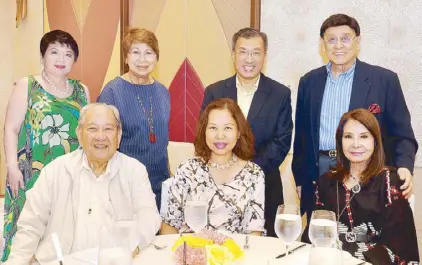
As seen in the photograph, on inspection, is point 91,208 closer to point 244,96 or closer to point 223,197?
point 223,197

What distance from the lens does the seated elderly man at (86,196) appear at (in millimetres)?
2029

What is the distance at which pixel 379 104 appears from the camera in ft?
8.71

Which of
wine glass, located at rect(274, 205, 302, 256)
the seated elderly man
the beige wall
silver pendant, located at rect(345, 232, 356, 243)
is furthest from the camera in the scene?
the beige wall

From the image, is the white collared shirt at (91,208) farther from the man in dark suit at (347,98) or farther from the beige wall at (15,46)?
the beige wall at (15,46)

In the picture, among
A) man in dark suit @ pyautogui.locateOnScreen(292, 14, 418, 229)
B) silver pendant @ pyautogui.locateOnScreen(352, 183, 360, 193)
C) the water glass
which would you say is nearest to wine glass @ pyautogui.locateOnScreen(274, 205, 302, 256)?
the water glass

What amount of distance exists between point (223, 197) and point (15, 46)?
503cm

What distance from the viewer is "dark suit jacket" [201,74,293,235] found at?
111 inches

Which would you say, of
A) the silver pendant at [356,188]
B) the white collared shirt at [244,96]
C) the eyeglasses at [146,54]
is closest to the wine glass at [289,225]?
the silver pendant at [356,188]

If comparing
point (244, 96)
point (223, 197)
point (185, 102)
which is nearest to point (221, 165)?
point (223, 197)

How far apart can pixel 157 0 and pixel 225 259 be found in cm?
344

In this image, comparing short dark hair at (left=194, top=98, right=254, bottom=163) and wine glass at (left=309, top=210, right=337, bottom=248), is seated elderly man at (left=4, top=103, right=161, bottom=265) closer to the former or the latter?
short dark hair at (left=194, top=98, right=254, bottom=163)

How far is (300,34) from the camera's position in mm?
3754

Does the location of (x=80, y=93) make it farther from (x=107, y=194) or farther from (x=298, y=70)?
(x=298, y=70)

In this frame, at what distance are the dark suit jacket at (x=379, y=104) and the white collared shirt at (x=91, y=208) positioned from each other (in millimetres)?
1195
